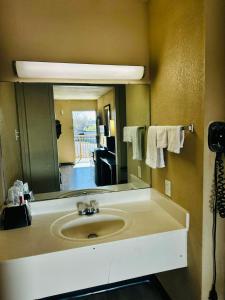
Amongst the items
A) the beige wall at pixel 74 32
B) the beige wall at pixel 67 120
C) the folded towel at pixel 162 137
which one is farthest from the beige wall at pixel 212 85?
the beige wall at pixel 67 120

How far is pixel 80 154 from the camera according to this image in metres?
1.80

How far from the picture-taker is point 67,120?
5.69ft

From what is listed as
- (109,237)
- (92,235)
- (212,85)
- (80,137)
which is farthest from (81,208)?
(212,85)

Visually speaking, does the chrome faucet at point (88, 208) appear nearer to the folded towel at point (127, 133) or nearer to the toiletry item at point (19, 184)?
the toiletry item at point (19, 184)

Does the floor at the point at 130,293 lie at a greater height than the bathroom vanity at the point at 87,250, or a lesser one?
lesser

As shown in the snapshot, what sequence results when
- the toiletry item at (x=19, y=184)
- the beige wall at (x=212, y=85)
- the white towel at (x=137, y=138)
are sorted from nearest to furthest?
the beige wall at (x=212, y=85) < the toiletry item at (x=19, y=184) < the white towel at (x=137, y=138)

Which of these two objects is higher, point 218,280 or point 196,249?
point 196,249

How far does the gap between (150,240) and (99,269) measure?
34 centimetres

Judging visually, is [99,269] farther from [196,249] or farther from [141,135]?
[141,135]

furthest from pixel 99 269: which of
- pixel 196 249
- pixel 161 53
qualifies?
pixel 161 53

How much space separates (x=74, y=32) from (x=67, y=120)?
2.10 ft

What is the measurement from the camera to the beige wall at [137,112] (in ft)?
5.81

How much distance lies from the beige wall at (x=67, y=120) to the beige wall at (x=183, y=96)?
0.58 meters

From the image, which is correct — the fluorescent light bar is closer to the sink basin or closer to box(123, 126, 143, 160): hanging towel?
box(123, 126, 143, 160): hanging towel
